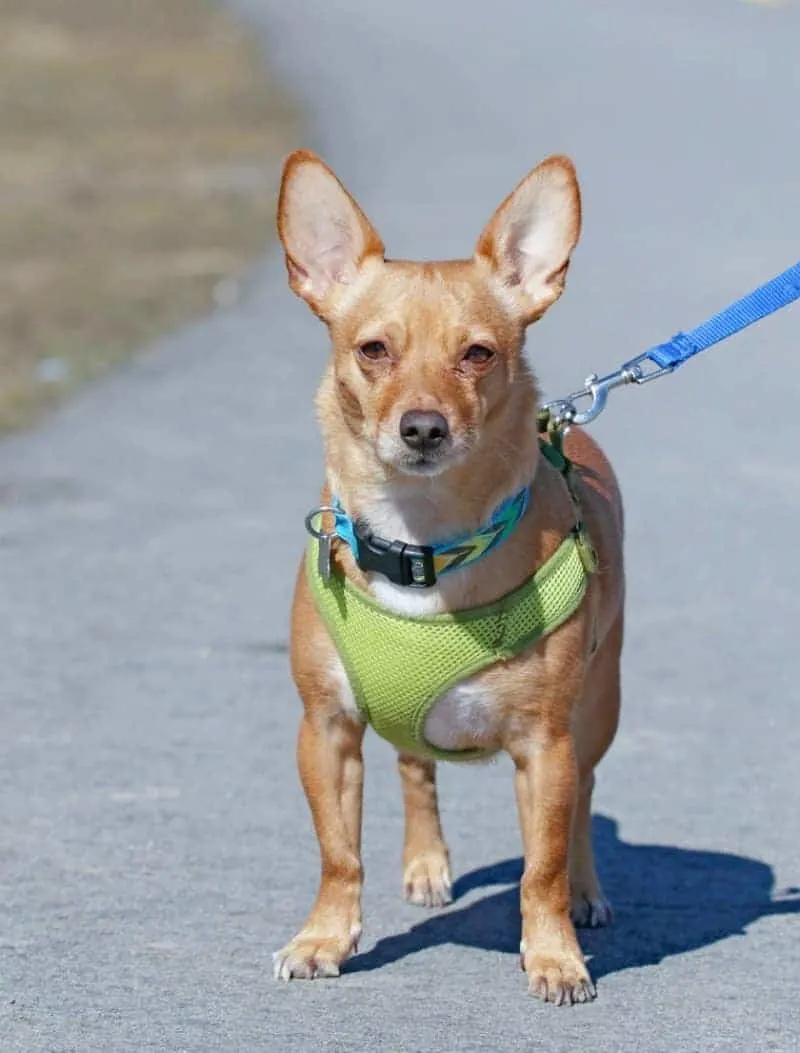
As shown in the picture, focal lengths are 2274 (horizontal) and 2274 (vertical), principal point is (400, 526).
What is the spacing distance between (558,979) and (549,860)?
248 millimetres

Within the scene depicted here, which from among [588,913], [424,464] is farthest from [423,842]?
[424,464]

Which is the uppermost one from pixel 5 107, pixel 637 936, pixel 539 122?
pixel 637 936

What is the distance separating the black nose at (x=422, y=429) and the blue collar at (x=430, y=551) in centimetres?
32

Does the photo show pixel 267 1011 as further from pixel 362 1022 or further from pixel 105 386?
pixel 105 386

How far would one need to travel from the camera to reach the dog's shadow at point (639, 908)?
16.8 feet

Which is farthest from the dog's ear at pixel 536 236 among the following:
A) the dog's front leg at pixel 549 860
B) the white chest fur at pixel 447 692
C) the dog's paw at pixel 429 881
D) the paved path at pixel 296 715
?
the paved path at pixel 296 715

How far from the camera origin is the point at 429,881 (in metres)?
5.49

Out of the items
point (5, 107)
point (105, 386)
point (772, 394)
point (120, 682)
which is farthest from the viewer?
point (5, 107)

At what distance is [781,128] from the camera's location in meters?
18.1

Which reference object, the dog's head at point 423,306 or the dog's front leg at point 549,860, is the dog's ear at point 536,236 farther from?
the dog's front leg at point 549,860

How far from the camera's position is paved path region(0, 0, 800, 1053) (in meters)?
4.66

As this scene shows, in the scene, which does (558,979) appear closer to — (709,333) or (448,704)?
(448,704)

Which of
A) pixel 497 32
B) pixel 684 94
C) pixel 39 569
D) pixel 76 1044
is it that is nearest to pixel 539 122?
pixel 684 94

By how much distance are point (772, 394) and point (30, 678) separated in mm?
5070
